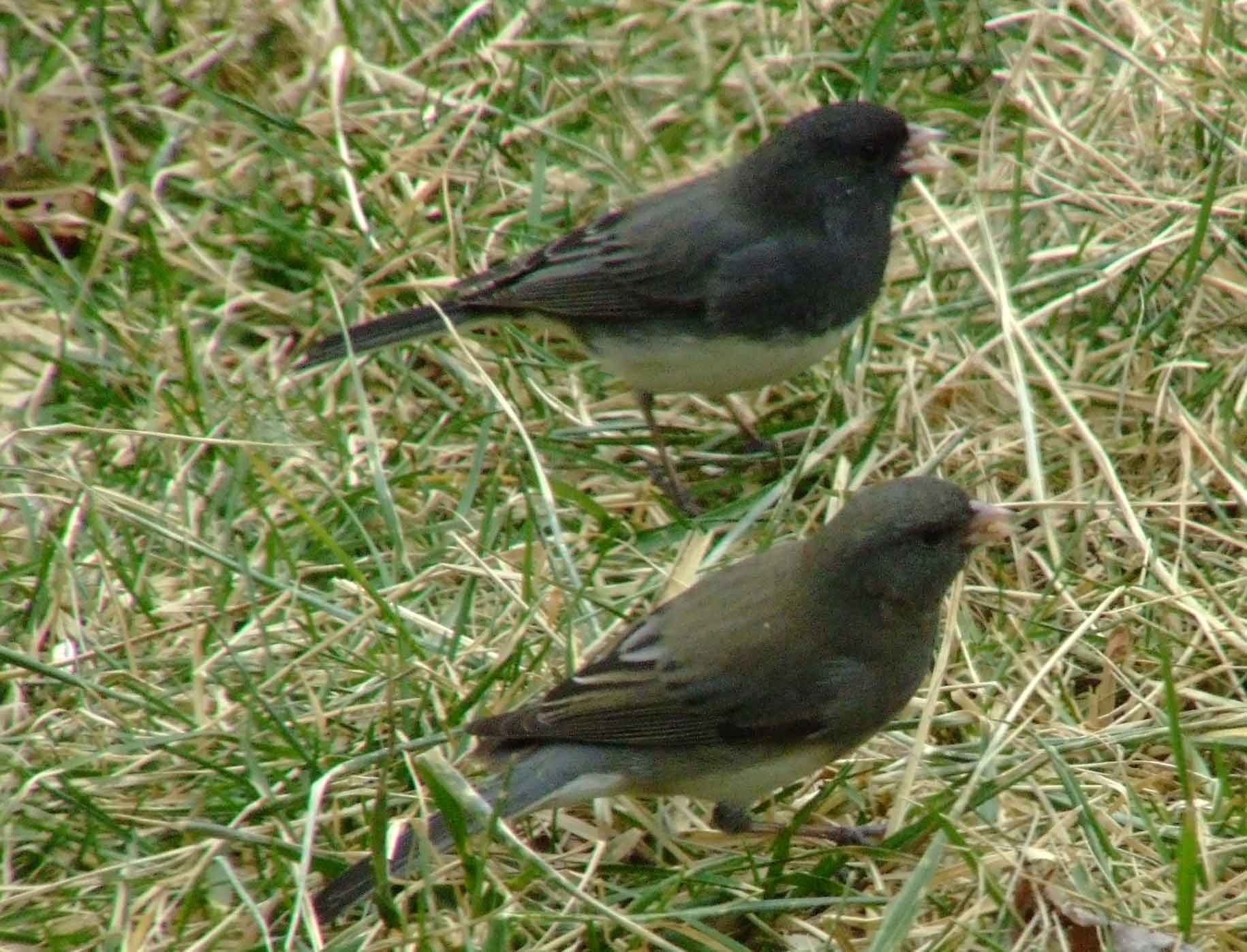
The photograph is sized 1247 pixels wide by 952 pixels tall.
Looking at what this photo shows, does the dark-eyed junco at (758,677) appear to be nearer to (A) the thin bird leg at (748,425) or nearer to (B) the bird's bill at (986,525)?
(B) the bird's bill at (986,525)

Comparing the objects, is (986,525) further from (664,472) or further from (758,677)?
(664,472)

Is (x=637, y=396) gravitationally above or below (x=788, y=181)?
below

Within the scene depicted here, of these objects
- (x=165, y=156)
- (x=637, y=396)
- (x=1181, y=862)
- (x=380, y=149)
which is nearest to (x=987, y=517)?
(x=1181, y=862)

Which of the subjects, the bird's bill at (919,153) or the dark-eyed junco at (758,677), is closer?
the dark-eyed junco at (758,677)

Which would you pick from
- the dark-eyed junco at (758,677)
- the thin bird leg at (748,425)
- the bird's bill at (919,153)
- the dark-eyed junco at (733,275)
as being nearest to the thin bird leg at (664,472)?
the dark-eyed junco at (733,275)

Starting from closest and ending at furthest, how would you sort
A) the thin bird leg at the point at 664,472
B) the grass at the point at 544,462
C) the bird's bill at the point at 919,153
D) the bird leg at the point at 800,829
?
the grass at the point at 544,462 < the bird leg at the point at 800,829 < the thin bird leg at the point at 664,472 < the bird's bill at the point at 919,153

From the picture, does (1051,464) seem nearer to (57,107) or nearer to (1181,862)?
(1181,862)

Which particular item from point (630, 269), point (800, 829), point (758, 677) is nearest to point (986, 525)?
point (758, 677)
